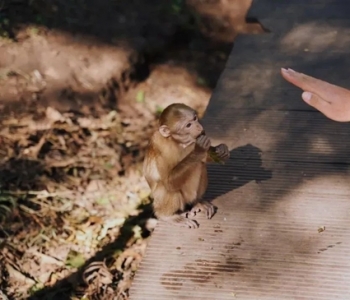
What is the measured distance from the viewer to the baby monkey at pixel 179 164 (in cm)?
353

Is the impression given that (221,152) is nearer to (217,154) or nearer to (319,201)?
(217,154)

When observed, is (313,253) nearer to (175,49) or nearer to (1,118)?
(1,118)

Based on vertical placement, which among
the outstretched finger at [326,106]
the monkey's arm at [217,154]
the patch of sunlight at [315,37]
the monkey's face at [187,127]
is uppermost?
the patch of sunlight at [315,37]

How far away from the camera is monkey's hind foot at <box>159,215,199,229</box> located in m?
3.81

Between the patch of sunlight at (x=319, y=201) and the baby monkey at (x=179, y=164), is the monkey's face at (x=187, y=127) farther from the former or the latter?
the patch of sunlight at (x=319, y=201)

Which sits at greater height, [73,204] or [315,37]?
[315,37]

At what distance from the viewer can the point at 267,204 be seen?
3914 millimetres

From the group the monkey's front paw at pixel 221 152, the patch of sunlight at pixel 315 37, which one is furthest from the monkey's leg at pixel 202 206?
the patch of sunlight at pixel 315 37

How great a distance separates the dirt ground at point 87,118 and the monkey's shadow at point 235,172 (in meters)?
1.26

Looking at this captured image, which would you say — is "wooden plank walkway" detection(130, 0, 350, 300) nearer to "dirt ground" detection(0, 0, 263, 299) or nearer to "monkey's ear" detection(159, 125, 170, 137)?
"monkey's ear" detection(159, 125, 170, 137)

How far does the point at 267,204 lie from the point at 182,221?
0.48 metres

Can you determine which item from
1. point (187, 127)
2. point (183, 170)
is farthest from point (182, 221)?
point (187, 127)

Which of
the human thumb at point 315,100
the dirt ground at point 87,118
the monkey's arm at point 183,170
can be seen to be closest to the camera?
the human thumb at point 315,100

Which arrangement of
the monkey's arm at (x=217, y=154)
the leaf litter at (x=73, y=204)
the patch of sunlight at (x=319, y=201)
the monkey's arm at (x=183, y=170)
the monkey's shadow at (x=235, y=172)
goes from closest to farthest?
1. the monkey's arm at (x=183, y=170)
2. the patch of sunlight at (x=319, y=201)
3. the monkey's arm at (x=217, y=154)
4. the monkey's shadow at (x=235, y=172)
5. the leaf litter at (x=73, y=204)
